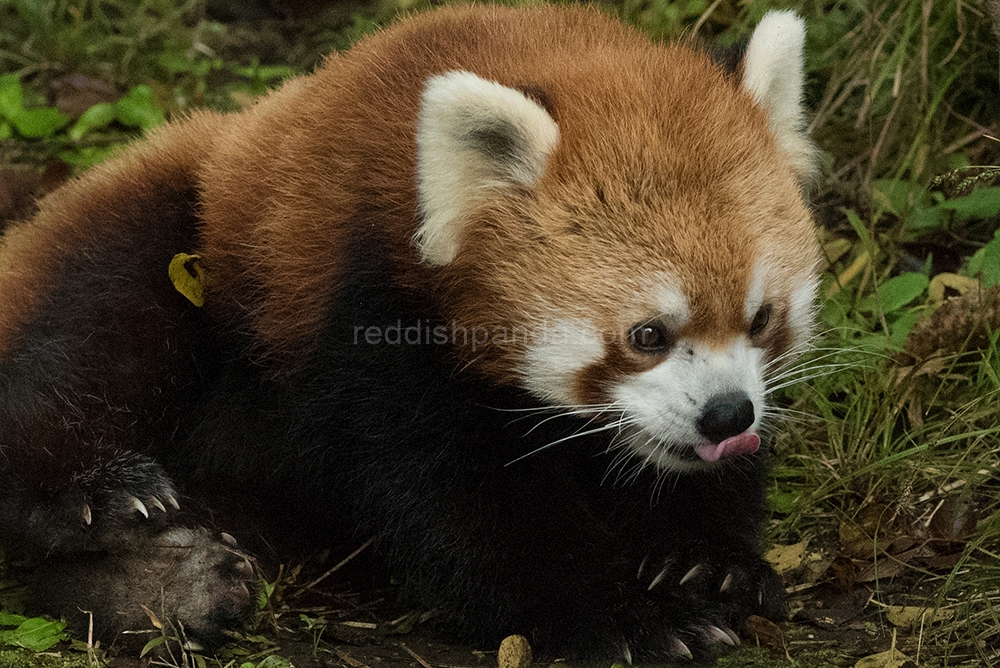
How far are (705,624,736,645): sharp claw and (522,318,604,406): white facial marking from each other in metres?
0.85

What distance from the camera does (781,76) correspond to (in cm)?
343

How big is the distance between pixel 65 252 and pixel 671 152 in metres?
2.15

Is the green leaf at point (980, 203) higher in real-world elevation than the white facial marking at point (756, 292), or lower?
lower

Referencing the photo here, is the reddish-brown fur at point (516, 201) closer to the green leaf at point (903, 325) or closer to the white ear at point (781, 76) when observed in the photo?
the white ear at point (781, 76)

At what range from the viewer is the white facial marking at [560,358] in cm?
307

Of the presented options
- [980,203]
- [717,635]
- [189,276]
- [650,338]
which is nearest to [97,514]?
[189,276]

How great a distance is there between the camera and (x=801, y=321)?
3412mm

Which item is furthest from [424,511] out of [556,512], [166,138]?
[166,138]

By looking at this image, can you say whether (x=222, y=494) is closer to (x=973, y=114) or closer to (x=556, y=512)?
(x=556, y=512)

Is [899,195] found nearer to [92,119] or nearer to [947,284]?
[947,284]

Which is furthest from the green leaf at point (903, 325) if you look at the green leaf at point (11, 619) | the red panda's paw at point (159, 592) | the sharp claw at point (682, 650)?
the green leaf at point (11, 619)

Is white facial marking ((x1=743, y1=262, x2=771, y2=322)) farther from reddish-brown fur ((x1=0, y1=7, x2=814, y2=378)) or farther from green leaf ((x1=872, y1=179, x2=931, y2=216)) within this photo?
green leaf ((x1=872, y1=179, x2=931, y2=216))

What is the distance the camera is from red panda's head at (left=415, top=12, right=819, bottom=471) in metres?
3.01

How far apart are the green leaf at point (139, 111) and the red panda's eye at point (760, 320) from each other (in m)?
4.05
